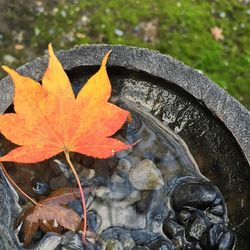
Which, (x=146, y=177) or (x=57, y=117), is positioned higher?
(x=57, y=117)

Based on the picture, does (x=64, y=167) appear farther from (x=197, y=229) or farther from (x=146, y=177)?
(x=197, y=229)

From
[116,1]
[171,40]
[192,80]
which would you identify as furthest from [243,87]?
[192,80]

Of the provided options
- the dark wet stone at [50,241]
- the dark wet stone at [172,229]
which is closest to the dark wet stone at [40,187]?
the dark wet stone at [50,241]

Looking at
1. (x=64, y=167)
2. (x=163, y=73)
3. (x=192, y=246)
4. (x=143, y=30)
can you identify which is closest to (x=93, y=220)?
(x=64, y=167)

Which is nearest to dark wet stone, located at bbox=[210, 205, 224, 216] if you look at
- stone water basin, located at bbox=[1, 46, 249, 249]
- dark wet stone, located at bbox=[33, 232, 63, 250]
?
stone water basin, located at bbox=[1, 46, 249, 249]

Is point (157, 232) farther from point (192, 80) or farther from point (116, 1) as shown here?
point (116, 1)

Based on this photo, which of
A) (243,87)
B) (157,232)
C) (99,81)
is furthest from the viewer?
(243,87)
